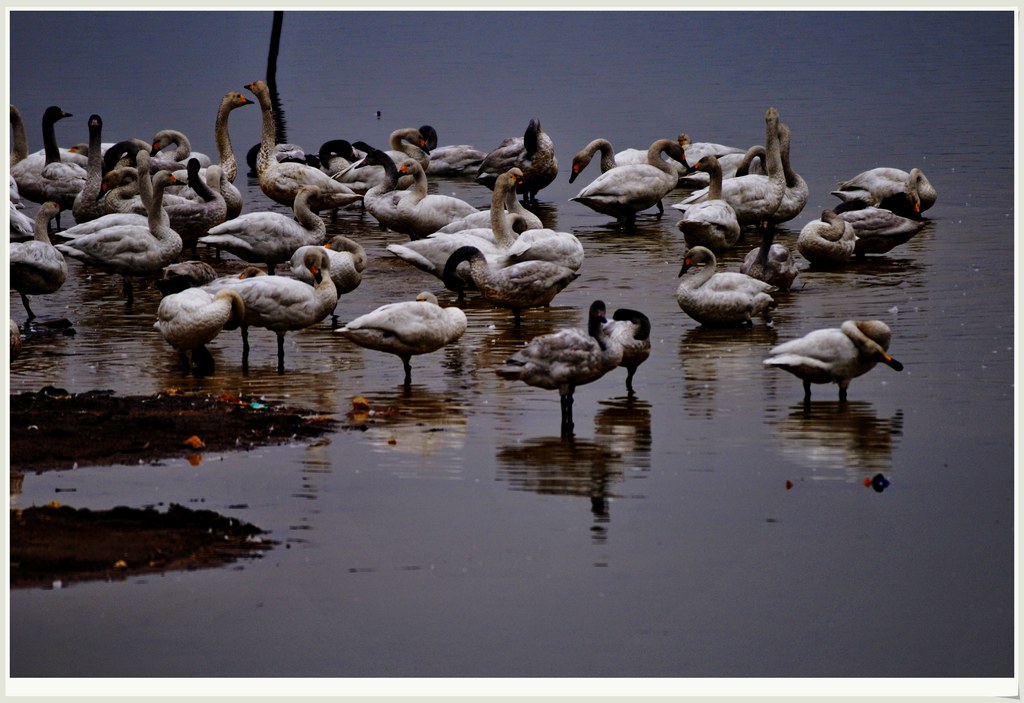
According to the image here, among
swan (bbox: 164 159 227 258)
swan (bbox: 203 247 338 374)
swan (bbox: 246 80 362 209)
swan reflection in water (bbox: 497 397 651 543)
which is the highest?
swan (bbox: 246 80 362 209)

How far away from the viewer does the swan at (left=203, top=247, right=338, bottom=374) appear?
8.12m

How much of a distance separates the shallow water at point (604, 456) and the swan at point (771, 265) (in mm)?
113

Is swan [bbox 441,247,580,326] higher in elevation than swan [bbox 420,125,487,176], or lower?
lower

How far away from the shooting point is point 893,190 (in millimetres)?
12148

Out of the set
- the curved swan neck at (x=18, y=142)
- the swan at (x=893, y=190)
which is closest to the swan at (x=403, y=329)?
the swan at (x=893, y=190)

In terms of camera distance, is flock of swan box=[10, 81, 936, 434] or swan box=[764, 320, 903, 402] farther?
flock of swan box=[10, 81, 936, 434]

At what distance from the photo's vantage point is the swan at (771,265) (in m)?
9.62

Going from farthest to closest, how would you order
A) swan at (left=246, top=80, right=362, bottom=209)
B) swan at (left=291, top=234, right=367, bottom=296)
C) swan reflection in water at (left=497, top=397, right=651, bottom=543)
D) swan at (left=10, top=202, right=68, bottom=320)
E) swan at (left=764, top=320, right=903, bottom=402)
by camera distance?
1. swan at (left=246, top=80, right=362, bottom=209)
2. swan at (left=291, top=234, right=367, bottom=296)
3. swan at (left=10, top=202, right=68, bottom=320)
4. swan at (left=764, top=320, right=903, bottom=402)
5. swan reflection in water at (left=497, top=397, right=651, bottom=543)

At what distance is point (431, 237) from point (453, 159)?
523 centimetres

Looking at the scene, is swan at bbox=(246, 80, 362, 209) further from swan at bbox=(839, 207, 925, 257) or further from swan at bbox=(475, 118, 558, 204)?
swan at bbox=(839, 207, 925, 257)

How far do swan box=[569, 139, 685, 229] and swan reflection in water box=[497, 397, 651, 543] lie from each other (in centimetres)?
506

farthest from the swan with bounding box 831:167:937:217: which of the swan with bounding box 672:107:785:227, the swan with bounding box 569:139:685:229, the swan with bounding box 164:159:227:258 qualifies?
the swan with bounding box 164:159:227:258

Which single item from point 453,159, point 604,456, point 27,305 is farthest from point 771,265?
point 453,159

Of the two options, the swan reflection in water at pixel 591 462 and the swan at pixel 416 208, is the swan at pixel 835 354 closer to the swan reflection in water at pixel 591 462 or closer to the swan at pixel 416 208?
the swan reflection in water at pixel 591 462
